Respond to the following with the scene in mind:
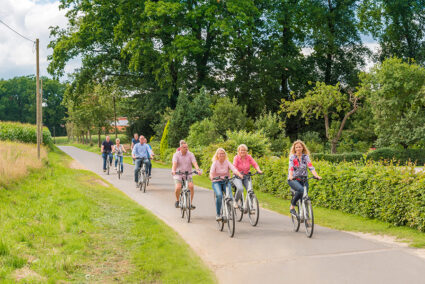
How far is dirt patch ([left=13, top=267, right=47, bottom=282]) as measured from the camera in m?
5.73

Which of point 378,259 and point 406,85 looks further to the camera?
point 406,85

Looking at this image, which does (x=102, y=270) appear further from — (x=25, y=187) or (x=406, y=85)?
(x=406, y=85)

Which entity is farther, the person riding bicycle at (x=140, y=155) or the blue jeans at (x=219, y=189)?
the person riding bicycle at (x=140, y=155)

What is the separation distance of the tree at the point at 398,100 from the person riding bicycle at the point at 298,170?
27.5m

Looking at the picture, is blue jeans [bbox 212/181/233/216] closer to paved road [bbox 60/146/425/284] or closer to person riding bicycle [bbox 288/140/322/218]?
paved road [bbox 60/146/425/284]

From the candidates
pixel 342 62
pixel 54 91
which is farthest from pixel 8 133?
pixel 54 91

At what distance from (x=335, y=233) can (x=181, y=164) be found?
13.8 ft

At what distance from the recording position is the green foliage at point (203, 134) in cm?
2747

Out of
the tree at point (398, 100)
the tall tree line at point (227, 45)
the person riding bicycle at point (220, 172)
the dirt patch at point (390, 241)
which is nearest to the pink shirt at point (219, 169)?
the person riding bicycle at point (220, 172)

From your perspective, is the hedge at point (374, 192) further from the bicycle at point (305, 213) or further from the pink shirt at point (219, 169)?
the pink shirt at point (219, 169)

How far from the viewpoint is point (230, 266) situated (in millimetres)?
6621

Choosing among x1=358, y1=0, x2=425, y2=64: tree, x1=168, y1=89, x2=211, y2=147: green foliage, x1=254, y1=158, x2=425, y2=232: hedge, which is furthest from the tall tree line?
x1=254, y1=158, x2=425, y2=232: hedge

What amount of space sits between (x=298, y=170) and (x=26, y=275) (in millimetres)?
5551

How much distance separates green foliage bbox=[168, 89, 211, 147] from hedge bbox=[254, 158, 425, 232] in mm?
18868
